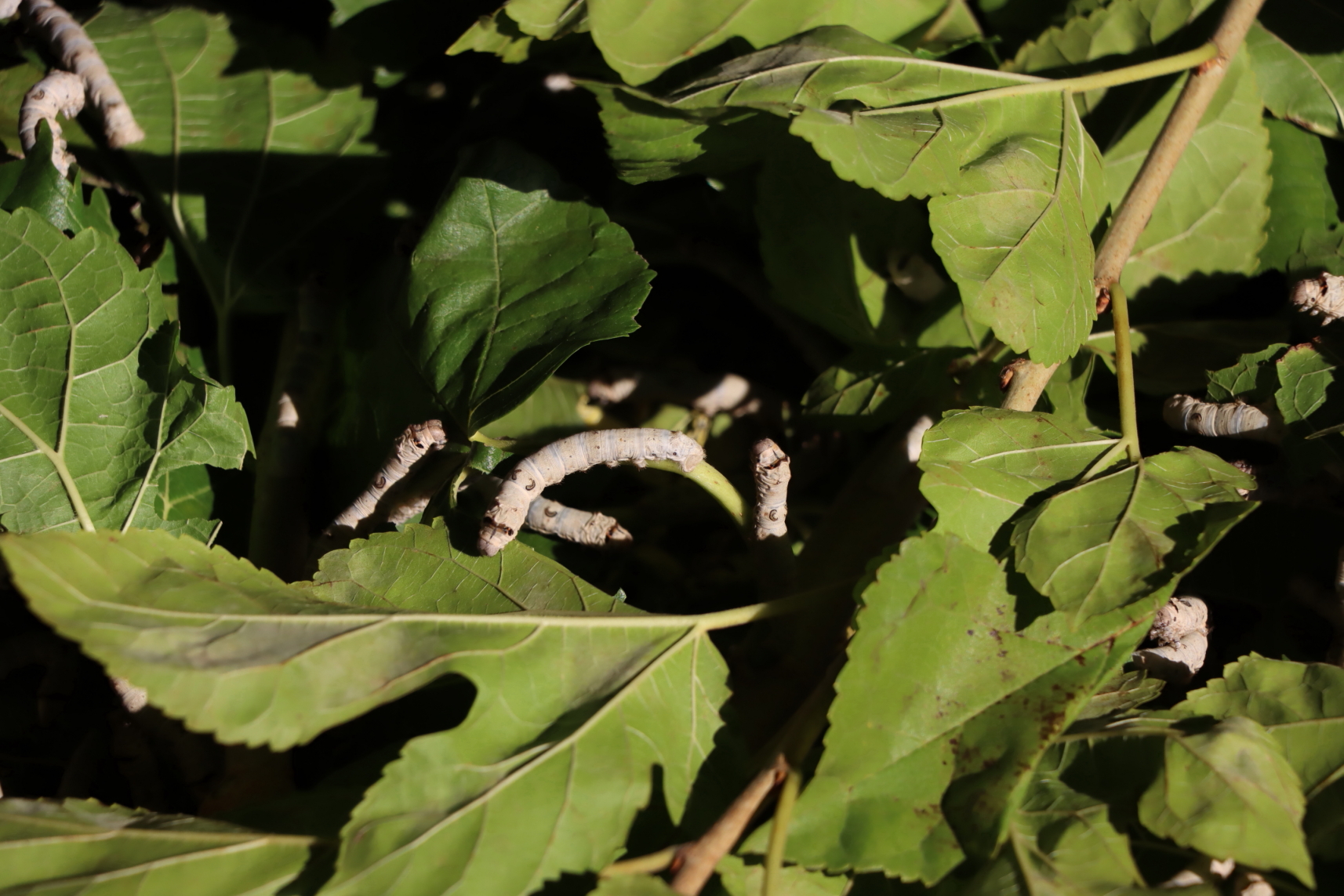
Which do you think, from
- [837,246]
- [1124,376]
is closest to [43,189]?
[837,246]

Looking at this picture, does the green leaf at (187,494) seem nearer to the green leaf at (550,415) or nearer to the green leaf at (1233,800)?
the green leaf at (550,415)

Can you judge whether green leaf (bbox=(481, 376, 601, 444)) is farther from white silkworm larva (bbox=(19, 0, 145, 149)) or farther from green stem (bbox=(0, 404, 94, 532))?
white silkworm larva (bbox=(19, 0, 145, 149))

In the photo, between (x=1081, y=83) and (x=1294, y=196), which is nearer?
(x=1081, y=83)

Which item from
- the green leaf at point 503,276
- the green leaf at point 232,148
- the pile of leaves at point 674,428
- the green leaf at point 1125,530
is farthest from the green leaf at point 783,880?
the green leaf at point 232,148

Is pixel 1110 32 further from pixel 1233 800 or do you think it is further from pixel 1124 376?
pixel 1233 800

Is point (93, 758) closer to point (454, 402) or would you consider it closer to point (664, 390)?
point (454, 402)

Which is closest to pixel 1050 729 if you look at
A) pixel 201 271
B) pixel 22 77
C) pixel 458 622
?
pixel 458 622
